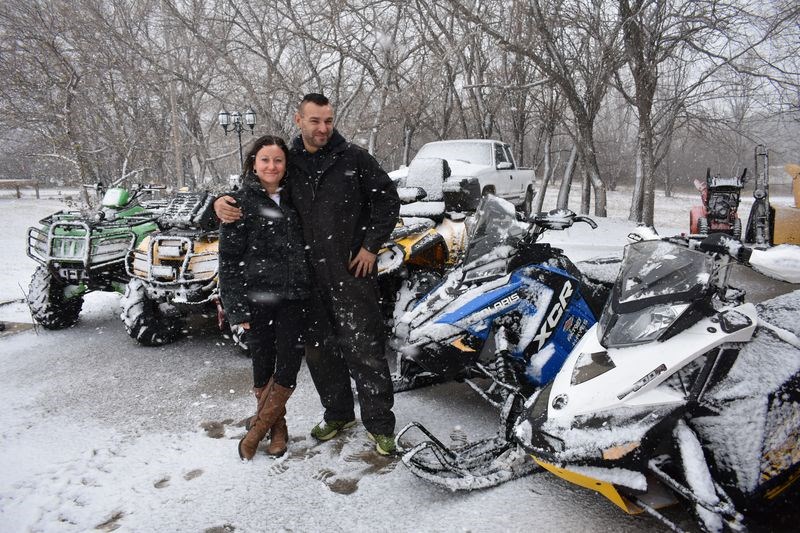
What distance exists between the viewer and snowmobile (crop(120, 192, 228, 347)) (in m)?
5.11

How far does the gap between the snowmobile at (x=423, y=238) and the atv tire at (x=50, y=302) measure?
12.9 feet

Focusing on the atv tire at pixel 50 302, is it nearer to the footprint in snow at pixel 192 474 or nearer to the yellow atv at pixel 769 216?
the footprint in snow at pixel 192 474

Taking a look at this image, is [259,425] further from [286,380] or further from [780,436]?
[780,436]

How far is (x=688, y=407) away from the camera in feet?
7.13

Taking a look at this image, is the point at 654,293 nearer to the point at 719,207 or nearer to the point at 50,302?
the point at 50,302

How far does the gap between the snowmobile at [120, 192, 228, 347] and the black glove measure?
405 cm

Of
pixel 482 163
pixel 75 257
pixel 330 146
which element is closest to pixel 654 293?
pixel 330 146

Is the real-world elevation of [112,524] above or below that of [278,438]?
below

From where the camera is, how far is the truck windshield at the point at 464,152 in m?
11.9

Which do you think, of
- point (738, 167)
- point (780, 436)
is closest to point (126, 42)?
point (780, 436)

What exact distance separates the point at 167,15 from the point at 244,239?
16.2 metres

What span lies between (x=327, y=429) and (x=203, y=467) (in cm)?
78

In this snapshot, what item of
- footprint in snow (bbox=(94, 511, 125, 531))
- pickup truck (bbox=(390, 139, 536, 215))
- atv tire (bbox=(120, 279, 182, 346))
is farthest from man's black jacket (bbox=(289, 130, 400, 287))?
pickup truck (bbox=(390, 139, 536, 215))

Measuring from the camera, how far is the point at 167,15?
1606 centimetres
